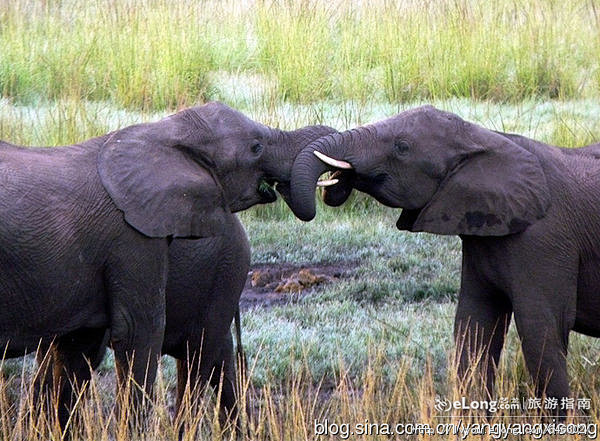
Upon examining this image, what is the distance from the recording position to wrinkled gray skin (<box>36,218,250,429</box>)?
5.91 metres

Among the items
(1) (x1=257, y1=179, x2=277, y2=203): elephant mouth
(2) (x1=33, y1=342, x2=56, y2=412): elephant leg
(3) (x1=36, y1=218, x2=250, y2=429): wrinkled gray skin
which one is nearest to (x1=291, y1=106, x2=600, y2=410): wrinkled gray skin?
(1) (x1=257, y1=179, x2=277, y2=203): elephant mouth

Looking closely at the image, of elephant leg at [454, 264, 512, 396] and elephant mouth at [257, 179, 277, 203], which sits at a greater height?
elephant mouth at [257, 179, 277, 203]

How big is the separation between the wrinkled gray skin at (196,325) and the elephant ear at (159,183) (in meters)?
0.26

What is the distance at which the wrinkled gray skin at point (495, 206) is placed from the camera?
5.68m

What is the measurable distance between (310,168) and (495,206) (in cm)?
84

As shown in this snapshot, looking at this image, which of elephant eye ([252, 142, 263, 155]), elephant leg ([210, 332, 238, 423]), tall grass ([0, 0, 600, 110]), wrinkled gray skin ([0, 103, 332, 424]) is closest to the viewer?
wrinkled gray skin ([0, 103, 332, 424])

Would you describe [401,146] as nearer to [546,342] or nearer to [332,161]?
[332,161]

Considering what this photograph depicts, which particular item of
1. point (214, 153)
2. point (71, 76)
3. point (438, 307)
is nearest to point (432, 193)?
point (214, 153)

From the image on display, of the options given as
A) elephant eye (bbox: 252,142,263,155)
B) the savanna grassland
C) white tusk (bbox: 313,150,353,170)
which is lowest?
the savanna grassland

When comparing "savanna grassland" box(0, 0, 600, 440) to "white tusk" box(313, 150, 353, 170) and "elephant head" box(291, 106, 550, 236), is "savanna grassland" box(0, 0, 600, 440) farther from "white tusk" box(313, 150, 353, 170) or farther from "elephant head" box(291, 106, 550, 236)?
"white tusk" box(313, 150, 353, 170)

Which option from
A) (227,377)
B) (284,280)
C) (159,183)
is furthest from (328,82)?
(159,183)

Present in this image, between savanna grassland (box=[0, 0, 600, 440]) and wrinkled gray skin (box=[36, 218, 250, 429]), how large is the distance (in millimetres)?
920

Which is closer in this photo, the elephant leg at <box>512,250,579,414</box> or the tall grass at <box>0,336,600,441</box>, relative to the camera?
the tall grass at <box>0,336,600,441</box>

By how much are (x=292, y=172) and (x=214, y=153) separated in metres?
0.37
